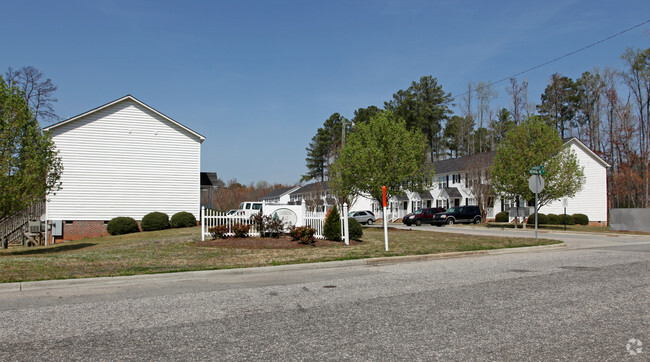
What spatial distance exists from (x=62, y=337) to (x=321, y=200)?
55016 millimetres

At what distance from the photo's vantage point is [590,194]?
5066 cm

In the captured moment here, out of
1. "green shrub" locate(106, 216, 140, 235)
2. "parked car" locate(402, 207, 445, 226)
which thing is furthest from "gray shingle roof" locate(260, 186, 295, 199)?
"green shrub" locate(106, 216, 140, 235)

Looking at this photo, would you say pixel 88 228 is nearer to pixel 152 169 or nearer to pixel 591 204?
pixel 152 169

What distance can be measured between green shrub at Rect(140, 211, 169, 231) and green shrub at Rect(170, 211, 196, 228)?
1.93 feet

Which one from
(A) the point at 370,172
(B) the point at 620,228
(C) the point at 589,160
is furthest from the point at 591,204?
(A) the point at 370,172

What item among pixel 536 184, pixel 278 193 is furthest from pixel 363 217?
pixel 278 193

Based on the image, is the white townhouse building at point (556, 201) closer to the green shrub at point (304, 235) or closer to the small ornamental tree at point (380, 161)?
the small ornamental tree at point (380, 161)

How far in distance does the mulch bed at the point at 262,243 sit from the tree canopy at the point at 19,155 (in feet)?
19.1

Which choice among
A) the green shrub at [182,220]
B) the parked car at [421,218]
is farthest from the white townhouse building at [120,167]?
the parked car at [421,218]

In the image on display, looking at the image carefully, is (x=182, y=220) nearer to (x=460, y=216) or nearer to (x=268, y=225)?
(x=268, y=225)

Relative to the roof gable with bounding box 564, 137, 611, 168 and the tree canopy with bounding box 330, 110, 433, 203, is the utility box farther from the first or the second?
the roof gable with bounding box 564, 137, 611, 168

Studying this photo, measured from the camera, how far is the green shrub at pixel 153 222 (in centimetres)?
2991

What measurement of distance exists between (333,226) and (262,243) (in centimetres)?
274

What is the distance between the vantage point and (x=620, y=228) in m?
31.7
